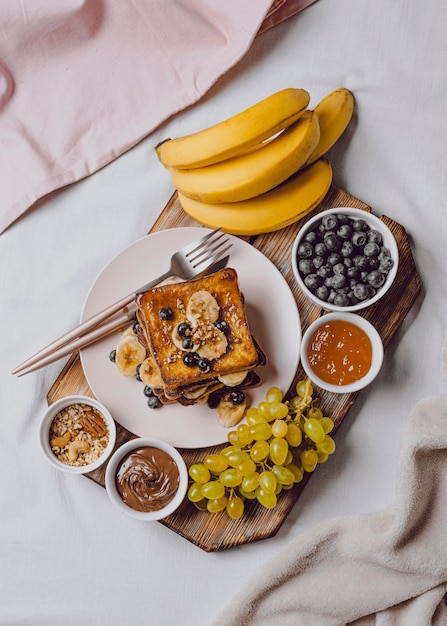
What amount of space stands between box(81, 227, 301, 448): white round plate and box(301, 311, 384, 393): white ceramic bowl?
9cm

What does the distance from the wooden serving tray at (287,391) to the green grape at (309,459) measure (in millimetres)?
70

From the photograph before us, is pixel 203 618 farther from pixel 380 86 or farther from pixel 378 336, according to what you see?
pixel 380 86

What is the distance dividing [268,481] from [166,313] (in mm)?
495

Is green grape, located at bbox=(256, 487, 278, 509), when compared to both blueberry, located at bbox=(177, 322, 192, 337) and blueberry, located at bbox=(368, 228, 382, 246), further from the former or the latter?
blueberry, located at bbox=(368, 228, 382, 246)

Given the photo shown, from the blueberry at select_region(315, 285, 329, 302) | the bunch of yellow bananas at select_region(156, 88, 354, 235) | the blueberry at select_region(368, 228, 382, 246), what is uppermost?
the bunch of yellow bananas at select_region(156, 88, 354, 235)

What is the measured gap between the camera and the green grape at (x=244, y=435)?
189 centimetres

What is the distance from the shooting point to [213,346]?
1.88 m

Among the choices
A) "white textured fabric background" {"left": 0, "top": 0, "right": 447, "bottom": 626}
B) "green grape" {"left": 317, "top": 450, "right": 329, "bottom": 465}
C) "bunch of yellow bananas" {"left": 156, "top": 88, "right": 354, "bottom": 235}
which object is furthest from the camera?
"white textured fabric background" {"left": 0, "top": 0, "right": 447, "bottom": 626}

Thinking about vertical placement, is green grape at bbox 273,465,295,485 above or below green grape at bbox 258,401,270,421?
below

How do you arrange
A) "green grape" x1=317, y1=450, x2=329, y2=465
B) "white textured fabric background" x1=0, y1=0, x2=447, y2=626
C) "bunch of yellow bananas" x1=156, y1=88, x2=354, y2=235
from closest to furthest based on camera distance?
"bunch of yellow bananas" x1=156, y1=88, x2=354, y2=235 < "green grape" x1=317, y1=450, x2=329, y2=465 < "white textured fabric background" x1=0, y1=0, x2=447, y2=626

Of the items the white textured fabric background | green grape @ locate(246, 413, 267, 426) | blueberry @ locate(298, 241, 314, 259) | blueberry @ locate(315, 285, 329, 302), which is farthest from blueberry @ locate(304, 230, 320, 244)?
green grape @ locate(246, 413, 267, 426)

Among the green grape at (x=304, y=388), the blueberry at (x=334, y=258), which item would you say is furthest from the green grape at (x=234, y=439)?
the blueberry at (x=334, y=258)

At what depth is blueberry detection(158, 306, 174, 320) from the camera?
1880 millimetres

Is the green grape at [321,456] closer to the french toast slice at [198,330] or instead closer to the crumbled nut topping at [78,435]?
the french toast slice at [198,330]
